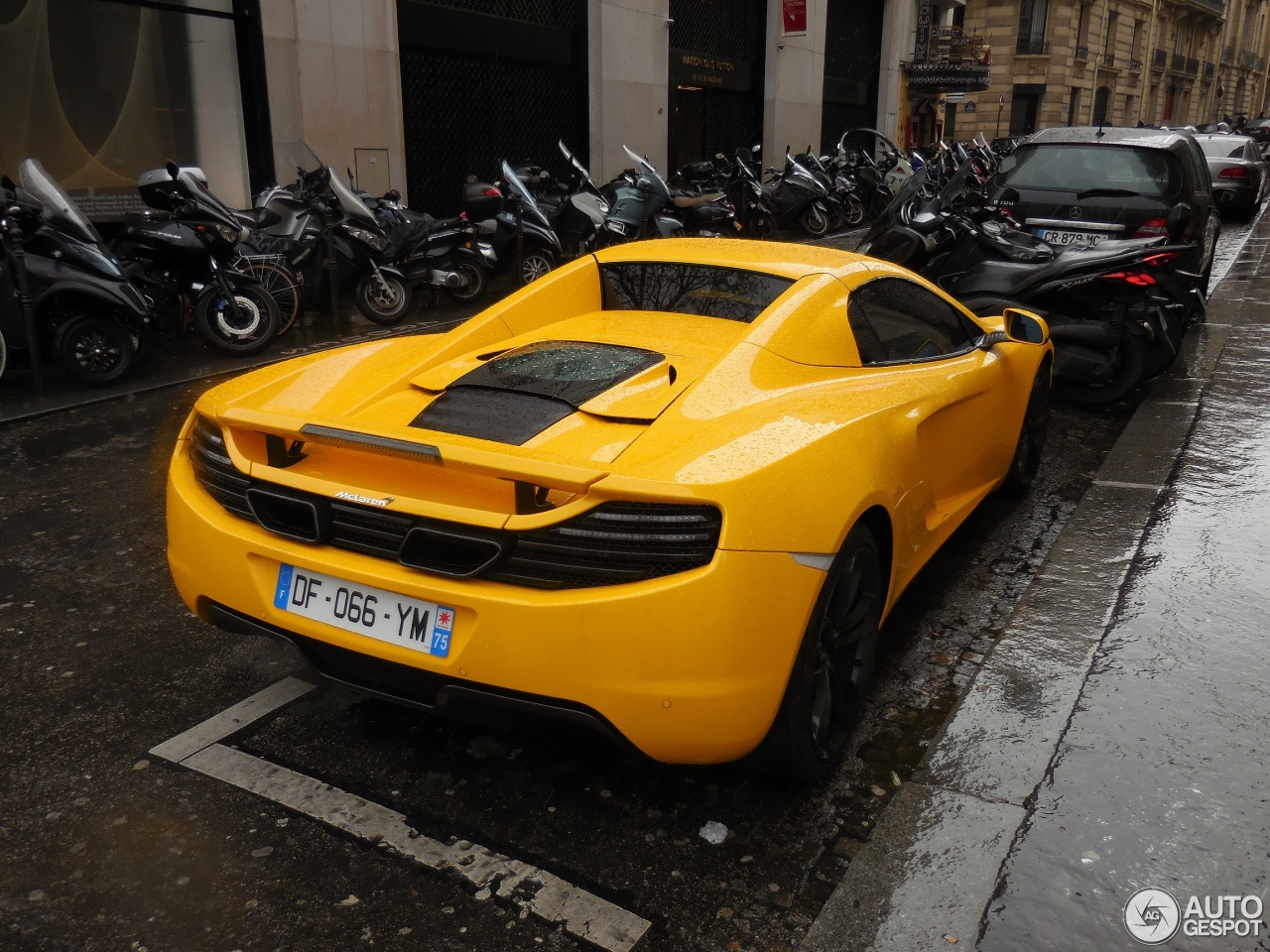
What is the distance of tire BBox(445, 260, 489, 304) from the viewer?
10.2 m

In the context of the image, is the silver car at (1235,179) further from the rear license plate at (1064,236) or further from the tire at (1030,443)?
the tire at (1030,443)

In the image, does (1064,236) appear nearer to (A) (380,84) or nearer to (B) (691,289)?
(B) (691,289)

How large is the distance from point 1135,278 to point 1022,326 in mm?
2544

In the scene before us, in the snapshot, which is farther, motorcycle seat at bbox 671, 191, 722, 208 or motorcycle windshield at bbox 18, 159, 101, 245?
motorcycle seat at bbox 671, 191, 722, 208

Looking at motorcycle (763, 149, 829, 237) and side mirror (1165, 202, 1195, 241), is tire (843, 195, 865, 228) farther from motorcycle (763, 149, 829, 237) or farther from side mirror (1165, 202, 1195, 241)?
side mirror (1165, 202, 1195, 241)

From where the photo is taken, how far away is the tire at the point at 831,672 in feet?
→ 8.50

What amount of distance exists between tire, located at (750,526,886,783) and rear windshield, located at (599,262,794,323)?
0.95 meters

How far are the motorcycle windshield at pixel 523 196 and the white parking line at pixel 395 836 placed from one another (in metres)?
8.29

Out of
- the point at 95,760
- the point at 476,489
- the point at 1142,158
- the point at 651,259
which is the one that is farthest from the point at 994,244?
the point at 95,760

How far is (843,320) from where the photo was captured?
339 cm

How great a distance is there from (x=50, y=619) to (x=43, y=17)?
30.7 feet

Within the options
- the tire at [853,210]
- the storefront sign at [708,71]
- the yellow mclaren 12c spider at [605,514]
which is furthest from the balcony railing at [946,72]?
the yellow mclaren 12c spider at [605,514]

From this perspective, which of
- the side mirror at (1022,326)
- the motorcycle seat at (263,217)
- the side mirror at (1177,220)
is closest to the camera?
the side mirror at (1022,326)

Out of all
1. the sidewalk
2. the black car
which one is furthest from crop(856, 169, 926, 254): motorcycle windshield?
the sidewalk
